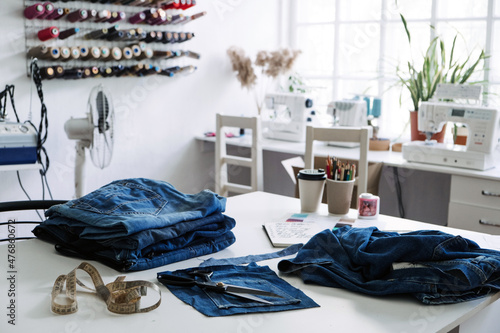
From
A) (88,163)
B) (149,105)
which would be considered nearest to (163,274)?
(88,163)

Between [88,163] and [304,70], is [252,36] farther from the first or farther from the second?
[88,163]

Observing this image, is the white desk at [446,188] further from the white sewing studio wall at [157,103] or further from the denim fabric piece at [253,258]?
the denim fabric piece at [253,258]

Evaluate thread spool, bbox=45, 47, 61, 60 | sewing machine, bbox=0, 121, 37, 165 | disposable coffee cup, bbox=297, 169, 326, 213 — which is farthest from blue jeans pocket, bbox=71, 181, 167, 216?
thread spool, bbox=45, 47, 61, 60

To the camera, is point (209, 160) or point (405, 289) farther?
point (209, 160)

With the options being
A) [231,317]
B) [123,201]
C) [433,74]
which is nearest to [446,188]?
[433,74]

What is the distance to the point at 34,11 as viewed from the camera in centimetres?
300

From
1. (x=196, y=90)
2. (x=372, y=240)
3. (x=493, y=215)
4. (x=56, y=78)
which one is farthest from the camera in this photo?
(x=196, y=90)

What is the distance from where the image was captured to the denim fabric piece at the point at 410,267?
1.27m

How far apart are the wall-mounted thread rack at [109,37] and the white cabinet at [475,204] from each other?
1.96m

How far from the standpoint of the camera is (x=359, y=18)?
4.19 meters

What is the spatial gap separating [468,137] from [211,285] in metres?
2.16

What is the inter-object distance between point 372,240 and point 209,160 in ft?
9.63

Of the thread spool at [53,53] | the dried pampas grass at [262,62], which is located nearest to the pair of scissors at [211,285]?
the thread spool at [53,53]

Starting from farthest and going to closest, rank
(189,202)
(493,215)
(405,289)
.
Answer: (493,215) → (189,202) → (405,289)
